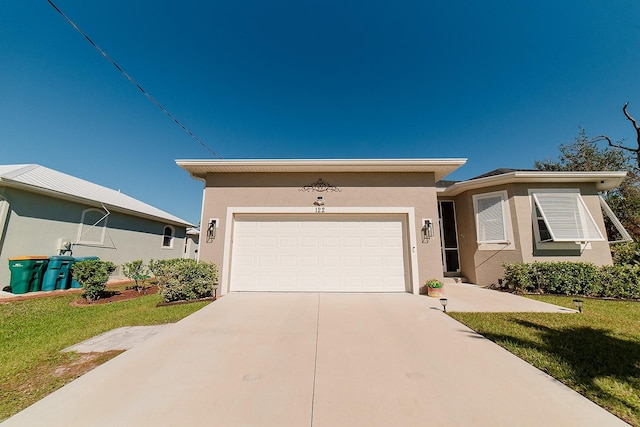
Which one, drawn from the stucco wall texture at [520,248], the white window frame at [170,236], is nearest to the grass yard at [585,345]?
the stucco wall texture at [520,248]

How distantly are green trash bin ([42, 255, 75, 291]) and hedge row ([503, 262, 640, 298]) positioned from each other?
14677 millimetres

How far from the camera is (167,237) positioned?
46.3ft

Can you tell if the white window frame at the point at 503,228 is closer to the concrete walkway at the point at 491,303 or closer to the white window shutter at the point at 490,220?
the white window shutter at the point at 490,220

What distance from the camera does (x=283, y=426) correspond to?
177cm

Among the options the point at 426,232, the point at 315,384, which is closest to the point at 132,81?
the point at 315,384

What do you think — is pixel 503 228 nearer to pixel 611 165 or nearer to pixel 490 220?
pixel 490 220

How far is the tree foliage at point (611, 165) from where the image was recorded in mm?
12922

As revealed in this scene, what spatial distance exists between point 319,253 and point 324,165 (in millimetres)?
2603

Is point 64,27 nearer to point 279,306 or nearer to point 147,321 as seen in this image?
point 147,321

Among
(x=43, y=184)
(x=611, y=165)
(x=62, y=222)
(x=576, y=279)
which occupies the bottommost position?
(x=576, y=279)

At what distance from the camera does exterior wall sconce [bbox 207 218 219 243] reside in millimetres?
6723

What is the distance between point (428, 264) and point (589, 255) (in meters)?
5.50

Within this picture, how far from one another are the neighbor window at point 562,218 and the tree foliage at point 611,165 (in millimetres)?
7492

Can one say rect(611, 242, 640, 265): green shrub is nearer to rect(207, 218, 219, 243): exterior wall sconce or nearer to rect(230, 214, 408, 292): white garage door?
rect(230, 214, 408, 292): white garage door
